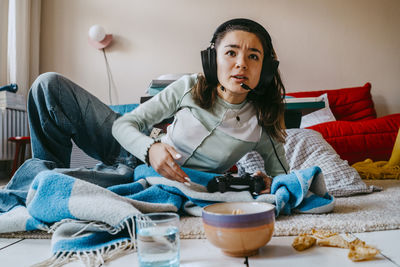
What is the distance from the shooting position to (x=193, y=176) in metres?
0.91

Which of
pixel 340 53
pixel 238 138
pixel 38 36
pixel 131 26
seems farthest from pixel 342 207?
pixel 38 36

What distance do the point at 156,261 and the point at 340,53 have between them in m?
2.83

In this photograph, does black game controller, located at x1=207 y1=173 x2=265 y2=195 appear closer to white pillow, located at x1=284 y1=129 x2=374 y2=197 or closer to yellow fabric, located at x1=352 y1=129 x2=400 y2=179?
white pillow, located at x1=284 y1=129 x2=374 y2=197

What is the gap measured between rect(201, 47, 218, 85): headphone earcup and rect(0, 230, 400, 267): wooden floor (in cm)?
50

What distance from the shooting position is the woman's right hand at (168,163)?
750mm

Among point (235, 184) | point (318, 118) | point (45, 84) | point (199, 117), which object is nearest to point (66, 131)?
point (45, 84)

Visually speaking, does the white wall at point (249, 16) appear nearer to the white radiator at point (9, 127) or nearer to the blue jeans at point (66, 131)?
the white radiator at point (9, 127)

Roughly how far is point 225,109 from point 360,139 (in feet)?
4.10

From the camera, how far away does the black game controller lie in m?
0.87

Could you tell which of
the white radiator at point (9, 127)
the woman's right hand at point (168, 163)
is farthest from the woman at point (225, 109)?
the white radiator at point (9, 127)

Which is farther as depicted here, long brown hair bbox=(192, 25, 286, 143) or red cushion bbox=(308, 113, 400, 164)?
red cushion bbox=(308, 113, 400, 164)

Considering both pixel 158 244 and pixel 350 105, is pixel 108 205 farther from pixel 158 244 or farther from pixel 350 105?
pixel 350 105

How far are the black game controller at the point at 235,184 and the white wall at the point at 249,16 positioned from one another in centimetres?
202

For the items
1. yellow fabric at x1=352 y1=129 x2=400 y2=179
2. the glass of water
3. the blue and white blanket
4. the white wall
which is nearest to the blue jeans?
the blue and white blanket
